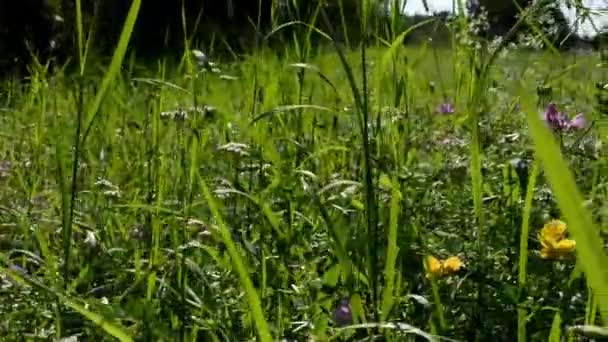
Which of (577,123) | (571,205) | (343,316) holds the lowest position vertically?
(343,316)

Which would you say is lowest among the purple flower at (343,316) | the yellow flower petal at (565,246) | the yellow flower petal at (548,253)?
the purple flower at (343,316)

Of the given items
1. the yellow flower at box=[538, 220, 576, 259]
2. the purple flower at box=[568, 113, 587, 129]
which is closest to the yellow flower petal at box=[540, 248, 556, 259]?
the yellow flower at box=[538, 220, 576, 259]

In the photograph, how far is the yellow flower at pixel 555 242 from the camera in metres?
1.23

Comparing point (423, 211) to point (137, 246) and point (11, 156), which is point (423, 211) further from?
point (11, 156)

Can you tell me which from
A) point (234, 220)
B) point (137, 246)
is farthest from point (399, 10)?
point (137, 246)

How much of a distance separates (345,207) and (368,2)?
35 centimetres

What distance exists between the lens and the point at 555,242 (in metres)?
1.24

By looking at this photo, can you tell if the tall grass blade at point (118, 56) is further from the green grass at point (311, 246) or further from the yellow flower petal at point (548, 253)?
the yellow flower petal at point (548, 253)

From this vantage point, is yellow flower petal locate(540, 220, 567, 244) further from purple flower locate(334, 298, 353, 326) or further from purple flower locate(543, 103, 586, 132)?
purple flower locate(543, 103, 586, 132)

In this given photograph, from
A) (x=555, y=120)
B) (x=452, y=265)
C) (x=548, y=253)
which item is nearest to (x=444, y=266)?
(x=452, y=265)

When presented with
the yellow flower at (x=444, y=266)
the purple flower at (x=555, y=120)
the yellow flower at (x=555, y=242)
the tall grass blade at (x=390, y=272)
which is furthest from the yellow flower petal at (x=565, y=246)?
the purple flower at (x=555, y=120)

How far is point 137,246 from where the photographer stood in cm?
154

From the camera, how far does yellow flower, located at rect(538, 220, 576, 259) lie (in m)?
1.23

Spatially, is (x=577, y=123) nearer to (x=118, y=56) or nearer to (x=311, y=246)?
(x=311, y=246)
